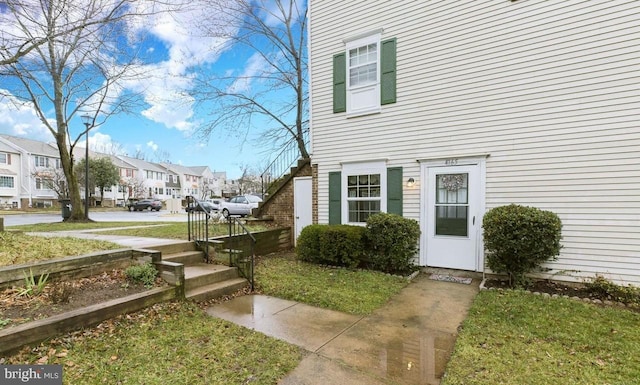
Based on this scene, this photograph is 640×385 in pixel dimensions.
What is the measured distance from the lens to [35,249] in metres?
4.41

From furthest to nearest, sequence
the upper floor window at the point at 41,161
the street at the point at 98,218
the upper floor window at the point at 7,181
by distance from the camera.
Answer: the upper floor window at the point at 41,161, the upper floor window at the point at 7,181, the street at the point at 98,218

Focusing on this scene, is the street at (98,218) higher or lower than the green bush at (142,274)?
lower

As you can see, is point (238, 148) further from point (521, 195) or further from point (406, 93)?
point (521, 195)

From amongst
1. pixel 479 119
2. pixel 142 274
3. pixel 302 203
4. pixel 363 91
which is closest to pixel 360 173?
pixel 363 91

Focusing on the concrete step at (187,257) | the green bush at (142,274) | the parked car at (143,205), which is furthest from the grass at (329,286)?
the parked car at (143,205)

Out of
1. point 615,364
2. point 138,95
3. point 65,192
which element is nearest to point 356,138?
point 615,364

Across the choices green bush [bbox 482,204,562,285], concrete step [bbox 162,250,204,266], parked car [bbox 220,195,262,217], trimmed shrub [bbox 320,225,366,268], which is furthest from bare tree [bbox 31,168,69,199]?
green bush [bbox 482,204,562,285]

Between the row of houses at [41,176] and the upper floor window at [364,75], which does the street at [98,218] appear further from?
the upper floor window at [364,75]

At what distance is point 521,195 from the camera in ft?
18.1

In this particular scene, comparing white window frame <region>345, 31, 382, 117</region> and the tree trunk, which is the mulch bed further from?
the tree trunk

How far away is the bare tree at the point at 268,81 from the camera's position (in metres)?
12.0

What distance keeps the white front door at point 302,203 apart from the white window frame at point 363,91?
2.52 metres

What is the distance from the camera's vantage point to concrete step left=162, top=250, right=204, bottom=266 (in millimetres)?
5277

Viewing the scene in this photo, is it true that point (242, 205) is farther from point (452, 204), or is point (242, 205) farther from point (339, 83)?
point (452, 204)
